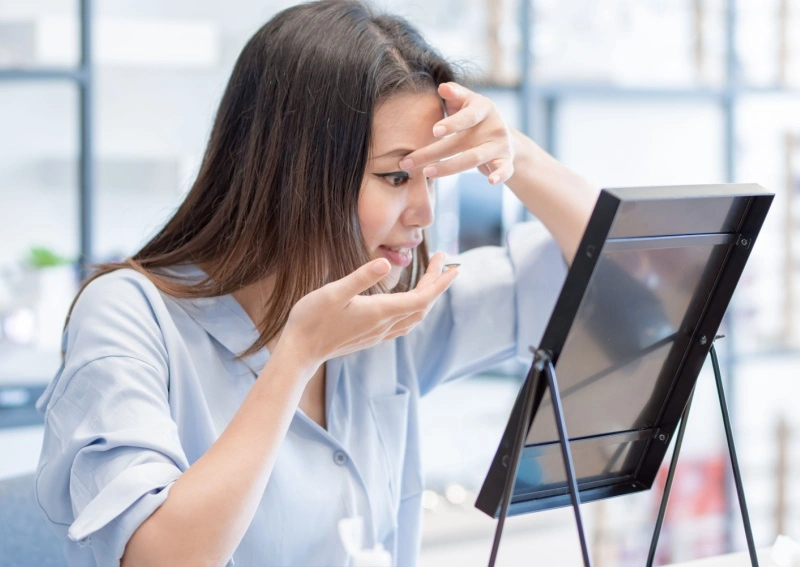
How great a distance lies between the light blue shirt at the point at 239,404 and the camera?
88 centimetres

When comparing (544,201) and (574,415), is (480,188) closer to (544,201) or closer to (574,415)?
(544,201)

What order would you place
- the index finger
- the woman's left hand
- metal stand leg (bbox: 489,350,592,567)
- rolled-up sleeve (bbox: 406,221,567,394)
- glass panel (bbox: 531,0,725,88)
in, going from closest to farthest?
metal stand leg (bbox: 489,350,592,567)
the index finger
the woman's left hand
rolled-up sleeve (bbox: 406,221,567,394)
glass panel (bbox: 531,0,725,88)

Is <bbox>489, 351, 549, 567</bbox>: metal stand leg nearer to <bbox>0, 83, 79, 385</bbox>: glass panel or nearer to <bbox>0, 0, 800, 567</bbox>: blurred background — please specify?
<bbox>0, 0, 800, 567</bbox>: blurred background

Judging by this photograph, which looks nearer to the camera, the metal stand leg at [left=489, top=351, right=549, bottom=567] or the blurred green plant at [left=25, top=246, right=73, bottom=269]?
the metal stand leg at [left=489, top=351, right=549, bottom=567]

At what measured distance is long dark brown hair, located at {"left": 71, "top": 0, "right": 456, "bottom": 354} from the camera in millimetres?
1049

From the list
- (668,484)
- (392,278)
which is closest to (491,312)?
(392,278)

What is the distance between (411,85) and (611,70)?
5.72 feet

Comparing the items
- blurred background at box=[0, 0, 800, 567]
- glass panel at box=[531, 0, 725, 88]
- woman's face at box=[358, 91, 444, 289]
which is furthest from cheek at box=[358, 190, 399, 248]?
glass panel at box=[531, 0, 725, 88]

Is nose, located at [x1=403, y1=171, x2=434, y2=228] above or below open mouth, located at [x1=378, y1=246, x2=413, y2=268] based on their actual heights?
above

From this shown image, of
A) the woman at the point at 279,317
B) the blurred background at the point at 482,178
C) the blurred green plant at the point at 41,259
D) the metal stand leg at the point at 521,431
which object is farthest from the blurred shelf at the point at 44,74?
→ the metal stand leg at the point at 521,431

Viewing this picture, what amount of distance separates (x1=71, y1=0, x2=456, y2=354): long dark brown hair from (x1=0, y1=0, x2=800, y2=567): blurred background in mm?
617

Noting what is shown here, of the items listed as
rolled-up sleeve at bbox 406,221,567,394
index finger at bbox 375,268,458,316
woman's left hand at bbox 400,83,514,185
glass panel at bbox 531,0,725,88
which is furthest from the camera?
glass panel at bbox 531,0,725,88

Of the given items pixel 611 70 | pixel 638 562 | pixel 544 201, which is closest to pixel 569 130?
pixel 611 70

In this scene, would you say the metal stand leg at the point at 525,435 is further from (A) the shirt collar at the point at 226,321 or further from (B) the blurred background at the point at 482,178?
(B) the blurred background at the point at 482,178
